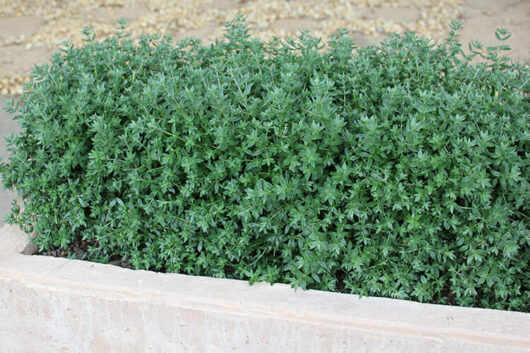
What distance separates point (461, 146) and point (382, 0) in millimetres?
4303

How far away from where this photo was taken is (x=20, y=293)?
7.73ft

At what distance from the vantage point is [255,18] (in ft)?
19.1

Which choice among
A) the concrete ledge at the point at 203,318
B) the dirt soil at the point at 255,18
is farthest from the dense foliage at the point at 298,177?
the dirt soil at the point at 255,18

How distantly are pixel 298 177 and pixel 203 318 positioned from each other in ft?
2.16

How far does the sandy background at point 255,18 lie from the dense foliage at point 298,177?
3.06 meters

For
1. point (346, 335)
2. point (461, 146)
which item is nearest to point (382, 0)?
point (461, 146)

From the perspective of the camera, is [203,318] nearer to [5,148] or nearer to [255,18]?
[5,148]

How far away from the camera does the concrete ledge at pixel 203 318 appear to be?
206cm

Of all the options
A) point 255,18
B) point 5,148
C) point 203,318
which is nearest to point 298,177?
point 203,318

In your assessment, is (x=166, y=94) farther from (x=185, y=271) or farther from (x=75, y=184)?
(x=185, y=271)

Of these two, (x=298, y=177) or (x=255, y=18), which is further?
(x=255, y=18)

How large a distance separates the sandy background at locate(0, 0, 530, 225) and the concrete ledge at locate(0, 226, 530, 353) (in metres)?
3.43

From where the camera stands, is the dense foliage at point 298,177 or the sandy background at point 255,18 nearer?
the dense foliage at point 298,177

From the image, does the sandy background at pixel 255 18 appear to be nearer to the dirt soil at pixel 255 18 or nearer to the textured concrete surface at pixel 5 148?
the dirt soil at pixel 255 18
